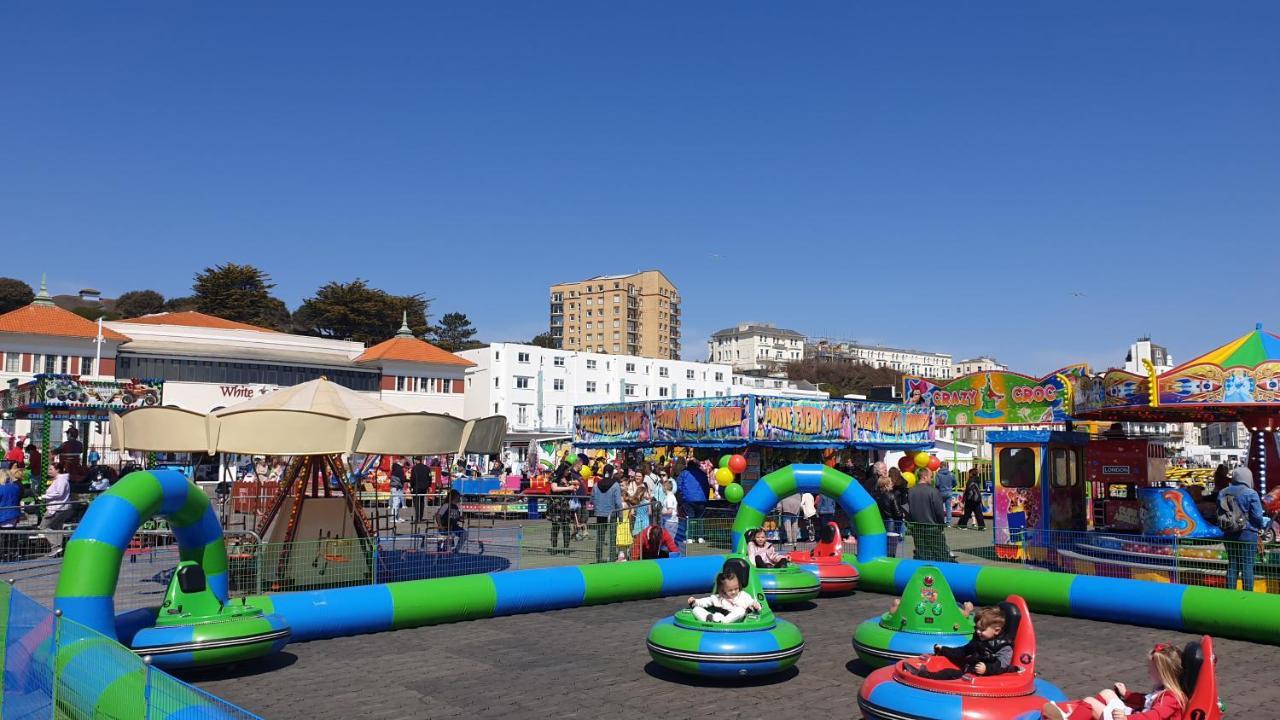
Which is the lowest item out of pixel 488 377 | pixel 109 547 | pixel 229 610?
pixel 229 610

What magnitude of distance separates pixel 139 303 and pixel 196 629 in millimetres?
118855

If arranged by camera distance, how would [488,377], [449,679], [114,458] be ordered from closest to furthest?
[449,679]
[114,458]
[488,377]

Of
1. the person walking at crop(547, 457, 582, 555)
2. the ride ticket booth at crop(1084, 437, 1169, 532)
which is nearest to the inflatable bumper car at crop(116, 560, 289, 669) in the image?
the person walking at crop(547, 457, 582, 555)

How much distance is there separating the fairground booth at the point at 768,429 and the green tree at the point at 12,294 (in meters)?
95.3

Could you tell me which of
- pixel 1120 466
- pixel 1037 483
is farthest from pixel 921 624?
pixel 1120 466

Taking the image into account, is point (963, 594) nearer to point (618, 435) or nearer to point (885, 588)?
point (885, 588)

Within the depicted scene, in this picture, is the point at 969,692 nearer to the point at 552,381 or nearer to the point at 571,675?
the point at 571,675

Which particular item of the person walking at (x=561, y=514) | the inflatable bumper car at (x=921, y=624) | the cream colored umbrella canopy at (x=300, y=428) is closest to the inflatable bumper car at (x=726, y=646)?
the inflatable bumper car at (x=921, y=624)

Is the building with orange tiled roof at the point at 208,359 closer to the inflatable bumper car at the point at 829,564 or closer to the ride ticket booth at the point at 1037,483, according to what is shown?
the ride ticket booth at the point at 1037,483

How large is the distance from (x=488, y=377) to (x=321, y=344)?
546 inches

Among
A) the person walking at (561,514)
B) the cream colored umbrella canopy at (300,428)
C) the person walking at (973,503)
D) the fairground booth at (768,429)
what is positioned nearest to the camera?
the cream colored umbrella canopy at (300,428)

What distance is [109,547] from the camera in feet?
29.4

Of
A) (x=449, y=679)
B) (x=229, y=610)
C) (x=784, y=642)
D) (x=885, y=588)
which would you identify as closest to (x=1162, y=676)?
(x=784, y=642)

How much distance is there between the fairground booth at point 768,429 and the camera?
2691 centimetres
